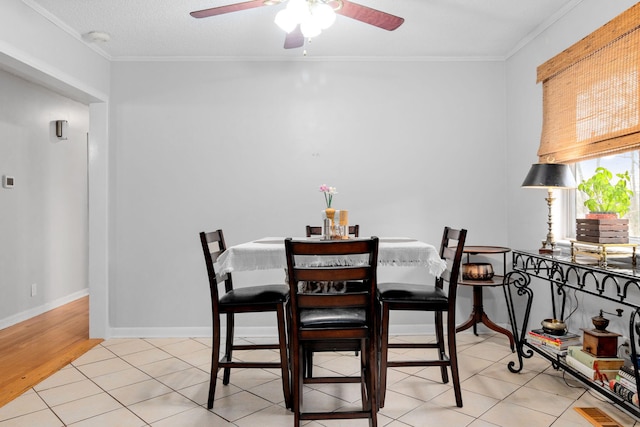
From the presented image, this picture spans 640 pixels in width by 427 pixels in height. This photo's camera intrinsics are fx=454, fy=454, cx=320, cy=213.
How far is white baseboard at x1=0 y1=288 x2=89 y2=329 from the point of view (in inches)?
176

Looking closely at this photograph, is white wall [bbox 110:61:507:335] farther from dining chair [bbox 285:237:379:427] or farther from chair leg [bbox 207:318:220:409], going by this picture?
dining chair [bbox 285:237:379:427]

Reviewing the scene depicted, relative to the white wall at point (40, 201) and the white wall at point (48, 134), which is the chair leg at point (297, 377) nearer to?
the white wall at point (48, 134)

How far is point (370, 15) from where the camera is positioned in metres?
2.41

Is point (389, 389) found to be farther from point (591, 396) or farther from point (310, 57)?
point (310, 57)

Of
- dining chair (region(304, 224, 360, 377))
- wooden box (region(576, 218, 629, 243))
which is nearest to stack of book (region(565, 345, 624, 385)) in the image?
wooden box (region(576, 218, 629, 243))

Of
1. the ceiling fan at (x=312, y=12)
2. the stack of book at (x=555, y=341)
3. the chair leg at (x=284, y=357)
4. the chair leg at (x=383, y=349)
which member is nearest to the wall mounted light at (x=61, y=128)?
the ceiling fan at (x=312, y=12)

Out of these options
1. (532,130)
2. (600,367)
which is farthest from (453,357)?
(532,130)

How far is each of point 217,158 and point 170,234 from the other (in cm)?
82

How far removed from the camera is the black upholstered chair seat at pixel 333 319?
221 centimetres

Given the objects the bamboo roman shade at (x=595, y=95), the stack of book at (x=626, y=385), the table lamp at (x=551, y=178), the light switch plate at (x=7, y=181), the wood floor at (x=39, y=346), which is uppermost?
the bamboo roman shade at (x=595, y=95)

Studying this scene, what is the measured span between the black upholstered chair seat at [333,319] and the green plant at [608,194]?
1540 mm

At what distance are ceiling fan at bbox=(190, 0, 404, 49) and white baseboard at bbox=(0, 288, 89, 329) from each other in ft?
12.4

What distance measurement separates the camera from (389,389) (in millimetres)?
2846

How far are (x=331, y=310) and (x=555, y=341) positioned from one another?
5.09 feet
